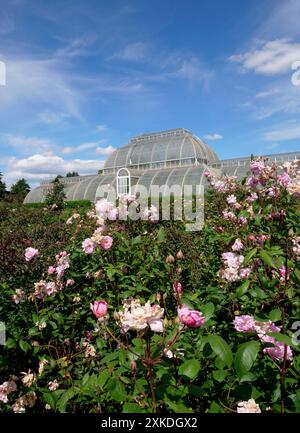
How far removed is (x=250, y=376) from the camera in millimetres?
1312

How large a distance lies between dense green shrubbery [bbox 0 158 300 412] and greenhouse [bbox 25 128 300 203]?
19.3 m

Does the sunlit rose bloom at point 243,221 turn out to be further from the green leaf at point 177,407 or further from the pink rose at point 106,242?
the green leaf at point 177,407

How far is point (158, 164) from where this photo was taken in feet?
87.7

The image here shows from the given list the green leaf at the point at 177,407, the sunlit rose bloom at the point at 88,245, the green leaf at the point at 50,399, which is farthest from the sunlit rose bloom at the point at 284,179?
the green leaf at the point at 50,399

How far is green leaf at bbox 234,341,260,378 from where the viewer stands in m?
1.18

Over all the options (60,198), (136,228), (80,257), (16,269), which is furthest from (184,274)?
(60,198)

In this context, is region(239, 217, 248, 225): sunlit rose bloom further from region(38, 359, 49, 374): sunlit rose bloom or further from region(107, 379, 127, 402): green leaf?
region(107, 379, 127, 402): green leaf

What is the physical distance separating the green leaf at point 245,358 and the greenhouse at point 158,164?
20.7m

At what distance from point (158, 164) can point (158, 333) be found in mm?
25450

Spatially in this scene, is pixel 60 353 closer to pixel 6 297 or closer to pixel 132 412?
pixel 6 297

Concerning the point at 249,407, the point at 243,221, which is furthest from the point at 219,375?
the point at 243,221

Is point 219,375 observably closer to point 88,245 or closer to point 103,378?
point 103,378

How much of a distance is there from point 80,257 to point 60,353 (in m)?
0.87

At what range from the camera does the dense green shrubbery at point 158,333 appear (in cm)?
132
